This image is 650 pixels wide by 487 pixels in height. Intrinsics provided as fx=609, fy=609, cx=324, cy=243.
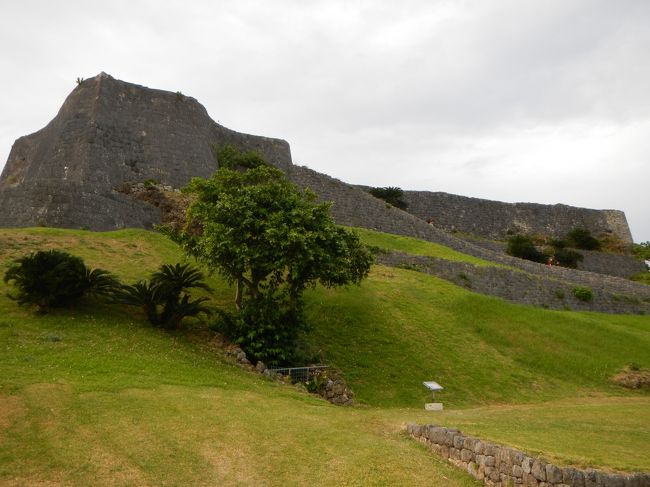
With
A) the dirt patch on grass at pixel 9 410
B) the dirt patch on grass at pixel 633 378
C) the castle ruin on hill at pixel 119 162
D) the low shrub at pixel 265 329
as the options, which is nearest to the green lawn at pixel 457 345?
the dirt patch on grass at pixel 633 378

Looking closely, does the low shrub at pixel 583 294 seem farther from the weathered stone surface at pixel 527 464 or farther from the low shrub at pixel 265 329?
the weathered stone surface at pixel 527 464

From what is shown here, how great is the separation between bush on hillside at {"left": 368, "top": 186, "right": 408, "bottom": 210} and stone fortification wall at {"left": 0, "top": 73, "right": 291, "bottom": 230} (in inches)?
683

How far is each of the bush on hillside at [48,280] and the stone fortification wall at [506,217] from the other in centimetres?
3733

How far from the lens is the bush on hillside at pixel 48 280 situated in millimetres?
14242

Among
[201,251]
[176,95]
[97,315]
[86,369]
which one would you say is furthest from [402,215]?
[86,369]

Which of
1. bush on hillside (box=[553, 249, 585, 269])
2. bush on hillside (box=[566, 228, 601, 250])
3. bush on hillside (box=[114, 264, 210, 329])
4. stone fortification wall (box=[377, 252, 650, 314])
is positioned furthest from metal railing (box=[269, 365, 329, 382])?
bush on hillside (box=[566, 228, 601, 250])

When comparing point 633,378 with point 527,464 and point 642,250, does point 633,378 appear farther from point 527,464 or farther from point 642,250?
point 642,250

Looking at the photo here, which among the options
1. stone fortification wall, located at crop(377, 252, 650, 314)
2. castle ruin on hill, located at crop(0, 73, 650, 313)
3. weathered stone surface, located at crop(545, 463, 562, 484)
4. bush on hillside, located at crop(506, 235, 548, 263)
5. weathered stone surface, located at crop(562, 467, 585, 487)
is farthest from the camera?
bush on hillside, located at crop(506, 235, 548, 263)

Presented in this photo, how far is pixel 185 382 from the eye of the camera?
38.9 feet

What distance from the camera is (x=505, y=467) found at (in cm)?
817

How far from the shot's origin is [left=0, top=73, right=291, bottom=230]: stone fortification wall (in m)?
23.4

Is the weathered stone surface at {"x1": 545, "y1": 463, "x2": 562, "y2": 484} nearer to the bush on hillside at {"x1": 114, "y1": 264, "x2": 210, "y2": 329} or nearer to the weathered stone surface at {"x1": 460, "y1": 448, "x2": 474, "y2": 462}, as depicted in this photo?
the weathered stone surface at {"x1": 460, "y1": 448, "x2": 474, "y2": 462}

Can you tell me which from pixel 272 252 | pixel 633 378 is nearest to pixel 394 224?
pixel 633 378

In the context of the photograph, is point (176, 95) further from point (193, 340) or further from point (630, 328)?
point (630, 328)
